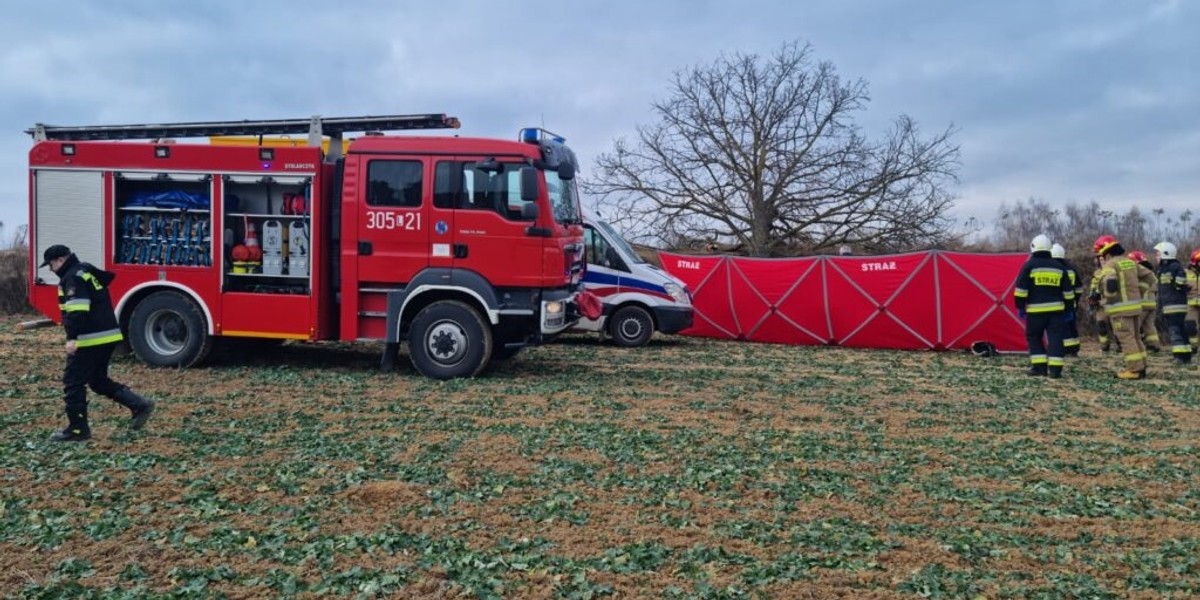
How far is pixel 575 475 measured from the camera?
20.4 feet

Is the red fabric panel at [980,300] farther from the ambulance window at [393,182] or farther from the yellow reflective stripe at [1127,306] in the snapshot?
the ambulance window at [393,182]

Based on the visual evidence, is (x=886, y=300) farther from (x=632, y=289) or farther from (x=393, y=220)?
(x=393, y=220)

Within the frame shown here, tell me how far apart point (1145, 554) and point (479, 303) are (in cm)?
735

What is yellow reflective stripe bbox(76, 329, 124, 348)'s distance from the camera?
707cm

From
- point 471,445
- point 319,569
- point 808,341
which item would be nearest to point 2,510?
point 319,569

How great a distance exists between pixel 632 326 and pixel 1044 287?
20.7 ft

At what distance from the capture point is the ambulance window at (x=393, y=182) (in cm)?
1045

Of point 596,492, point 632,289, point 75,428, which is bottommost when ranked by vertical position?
point 596,492

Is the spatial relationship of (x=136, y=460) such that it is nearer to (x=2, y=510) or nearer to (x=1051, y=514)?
(x=2, y=510)

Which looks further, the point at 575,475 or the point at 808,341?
the point at 808,341

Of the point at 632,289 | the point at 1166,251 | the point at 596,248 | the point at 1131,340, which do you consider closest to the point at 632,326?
the point at 632,289

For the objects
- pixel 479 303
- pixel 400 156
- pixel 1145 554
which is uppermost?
pixel 400 156

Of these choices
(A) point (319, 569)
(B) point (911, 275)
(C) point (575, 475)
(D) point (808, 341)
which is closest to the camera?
(A) point (319, 569)

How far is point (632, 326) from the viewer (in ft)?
50.0
